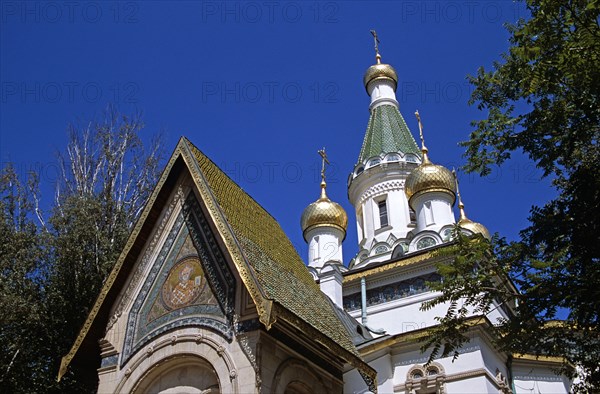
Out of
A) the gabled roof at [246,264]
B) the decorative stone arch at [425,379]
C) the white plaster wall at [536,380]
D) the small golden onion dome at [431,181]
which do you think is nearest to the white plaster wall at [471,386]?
the decorative stone arch at [425,379]

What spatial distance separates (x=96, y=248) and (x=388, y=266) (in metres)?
8.02

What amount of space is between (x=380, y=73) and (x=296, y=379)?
68.5ft

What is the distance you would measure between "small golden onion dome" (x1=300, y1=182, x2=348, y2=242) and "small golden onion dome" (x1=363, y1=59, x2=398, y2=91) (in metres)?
A: 8.33

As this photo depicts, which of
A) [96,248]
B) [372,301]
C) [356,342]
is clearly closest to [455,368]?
[356,342]

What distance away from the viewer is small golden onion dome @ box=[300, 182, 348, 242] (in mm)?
22984

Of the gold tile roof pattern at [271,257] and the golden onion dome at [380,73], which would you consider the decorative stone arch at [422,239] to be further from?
the golden onion dome at [380,73]

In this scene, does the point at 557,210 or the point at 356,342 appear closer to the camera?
the point at 557,210

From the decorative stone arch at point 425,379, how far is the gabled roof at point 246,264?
2.61 metres

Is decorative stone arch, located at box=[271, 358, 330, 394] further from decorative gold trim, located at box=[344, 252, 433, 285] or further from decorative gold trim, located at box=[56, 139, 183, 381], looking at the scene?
decorative gold trim, located at box=[344, 252, 433, 285]

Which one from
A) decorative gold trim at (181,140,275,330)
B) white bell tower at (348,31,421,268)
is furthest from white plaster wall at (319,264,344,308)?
decorative gold trim at (181,140,275,330)

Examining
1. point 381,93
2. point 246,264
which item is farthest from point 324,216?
point 246,264

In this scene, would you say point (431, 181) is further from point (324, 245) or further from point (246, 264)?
point (246, 264)

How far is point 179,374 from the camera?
1077cm

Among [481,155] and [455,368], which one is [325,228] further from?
[481,155]
